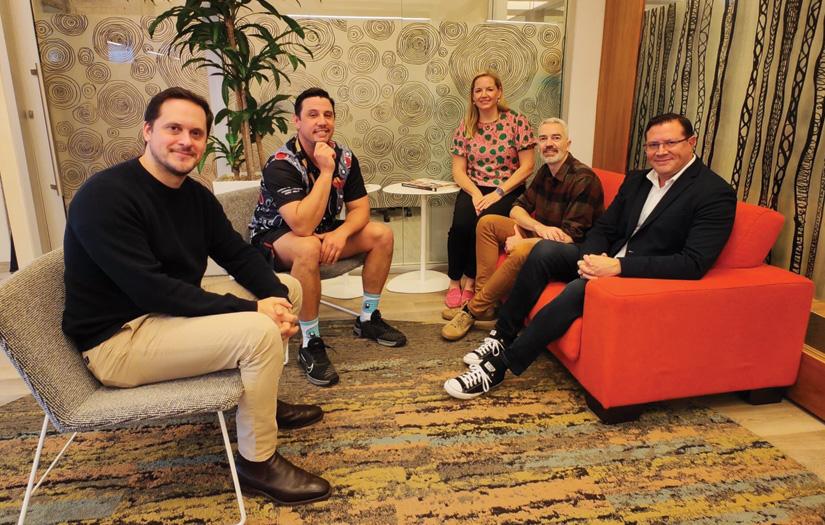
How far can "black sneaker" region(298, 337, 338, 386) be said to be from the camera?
89.7 inches

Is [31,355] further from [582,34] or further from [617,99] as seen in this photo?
[582,34]

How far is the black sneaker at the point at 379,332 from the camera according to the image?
8.70ft

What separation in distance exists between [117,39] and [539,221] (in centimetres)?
288

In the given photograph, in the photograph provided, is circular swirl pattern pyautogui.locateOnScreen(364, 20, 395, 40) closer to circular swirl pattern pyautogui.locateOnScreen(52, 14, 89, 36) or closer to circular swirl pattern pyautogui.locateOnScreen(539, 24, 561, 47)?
circular swirl pattern pyautogui.locateOnScreen(539, 24, 561, 47)

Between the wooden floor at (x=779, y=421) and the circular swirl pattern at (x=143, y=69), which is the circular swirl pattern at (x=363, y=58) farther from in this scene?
the wooden floor at (x=779, y=421)

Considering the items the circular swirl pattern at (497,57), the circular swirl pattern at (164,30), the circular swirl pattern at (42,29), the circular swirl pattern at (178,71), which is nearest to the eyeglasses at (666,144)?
the circular swirl pattern at (497,57)

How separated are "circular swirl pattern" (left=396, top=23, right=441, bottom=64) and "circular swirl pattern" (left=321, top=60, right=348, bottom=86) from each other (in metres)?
0.39

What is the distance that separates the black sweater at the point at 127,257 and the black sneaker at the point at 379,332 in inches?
45.2

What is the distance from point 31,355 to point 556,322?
168 centimetres

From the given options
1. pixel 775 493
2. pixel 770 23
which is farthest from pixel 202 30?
pixel 775 493

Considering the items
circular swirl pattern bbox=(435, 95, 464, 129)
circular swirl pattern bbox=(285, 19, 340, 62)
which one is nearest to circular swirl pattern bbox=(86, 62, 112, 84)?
circular swirl pattern bbox=(285, 19, 340, 62)

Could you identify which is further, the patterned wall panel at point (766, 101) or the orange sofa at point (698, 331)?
the patterned wall panel at point (766, 101)

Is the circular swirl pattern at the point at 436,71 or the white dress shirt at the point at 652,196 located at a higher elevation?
the circular swirl pattern at the point at 436,71

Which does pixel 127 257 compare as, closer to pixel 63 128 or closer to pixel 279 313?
pixel 279 313
